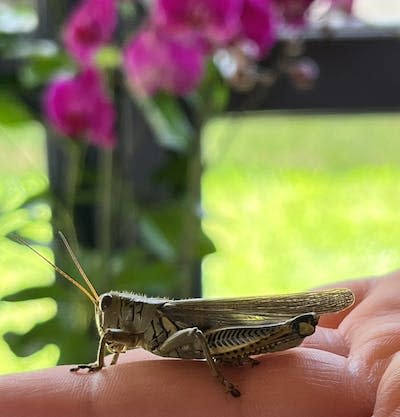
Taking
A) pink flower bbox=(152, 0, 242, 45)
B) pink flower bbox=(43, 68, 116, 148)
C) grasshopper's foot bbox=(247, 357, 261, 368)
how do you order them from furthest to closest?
pink flower bbox=(43, 68, 116, 148)
pink flower bbox=(152, 0, 242, 45)
grasshopper's foot bbox=(247, 357, 261, 368)

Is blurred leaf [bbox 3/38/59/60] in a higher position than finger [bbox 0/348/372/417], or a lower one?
higher

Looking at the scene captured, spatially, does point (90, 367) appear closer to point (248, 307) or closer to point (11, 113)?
point (248, 307)

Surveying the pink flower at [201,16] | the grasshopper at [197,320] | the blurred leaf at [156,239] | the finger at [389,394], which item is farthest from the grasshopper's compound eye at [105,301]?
the blurred leaf at [156,239]

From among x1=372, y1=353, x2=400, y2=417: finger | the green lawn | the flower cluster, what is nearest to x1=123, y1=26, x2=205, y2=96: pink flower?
the flower cluster

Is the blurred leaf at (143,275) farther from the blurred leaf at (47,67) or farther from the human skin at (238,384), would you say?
the human skin at (238,384)

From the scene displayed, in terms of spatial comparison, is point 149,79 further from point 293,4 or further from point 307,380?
point 307,380

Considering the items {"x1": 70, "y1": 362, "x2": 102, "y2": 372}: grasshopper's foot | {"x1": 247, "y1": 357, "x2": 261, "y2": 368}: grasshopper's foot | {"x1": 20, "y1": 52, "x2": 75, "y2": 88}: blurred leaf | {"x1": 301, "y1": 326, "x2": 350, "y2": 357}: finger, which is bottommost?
{"x1": 301, "y1": 326, "x2": 350, "y2": 357}: finger

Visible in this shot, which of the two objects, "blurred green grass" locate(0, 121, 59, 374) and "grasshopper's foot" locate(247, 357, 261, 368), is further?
"blurred green grass" locate(0, 121, 59, 374)

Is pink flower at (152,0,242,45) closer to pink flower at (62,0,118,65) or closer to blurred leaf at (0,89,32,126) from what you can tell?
pink flower at (62,0,118,65)

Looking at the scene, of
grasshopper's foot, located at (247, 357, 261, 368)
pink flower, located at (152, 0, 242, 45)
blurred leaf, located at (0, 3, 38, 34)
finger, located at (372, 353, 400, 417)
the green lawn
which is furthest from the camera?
the green lawn
